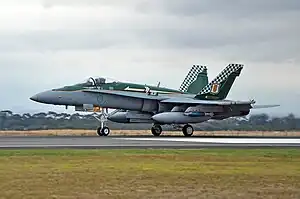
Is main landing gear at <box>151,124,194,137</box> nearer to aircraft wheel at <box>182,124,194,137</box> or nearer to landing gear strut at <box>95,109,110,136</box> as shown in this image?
aircraft wheel at <box>182,124,194,137</box>

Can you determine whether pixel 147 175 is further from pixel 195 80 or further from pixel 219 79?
pixel 195 80

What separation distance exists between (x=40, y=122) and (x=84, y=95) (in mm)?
33789

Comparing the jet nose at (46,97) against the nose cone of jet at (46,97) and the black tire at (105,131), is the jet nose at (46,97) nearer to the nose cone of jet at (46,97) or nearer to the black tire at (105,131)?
the nose cone of jet at (46,97)

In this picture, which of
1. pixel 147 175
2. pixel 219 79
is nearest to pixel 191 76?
pixel 219 79

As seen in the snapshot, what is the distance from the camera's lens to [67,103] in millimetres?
49531

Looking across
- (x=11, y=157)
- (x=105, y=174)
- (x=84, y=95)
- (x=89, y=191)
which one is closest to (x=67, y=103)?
(x=84, y=95)

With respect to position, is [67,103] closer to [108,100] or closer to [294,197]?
[108,100]

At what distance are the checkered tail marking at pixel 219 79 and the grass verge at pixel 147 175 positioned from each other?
2811 cm

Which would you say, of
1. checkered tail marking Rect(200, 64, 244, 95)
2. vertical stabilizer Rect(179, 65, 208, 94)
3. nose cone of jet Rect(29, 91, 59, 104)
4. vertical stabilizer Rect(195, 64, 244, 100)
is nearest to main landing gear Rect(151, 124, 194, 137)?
vertical stabilizer Rect(195, 64, 244, 100)

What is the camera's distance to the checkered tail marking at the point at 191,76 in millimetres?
60938

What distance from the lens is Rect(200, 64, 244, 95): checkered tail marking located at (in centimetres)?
5452

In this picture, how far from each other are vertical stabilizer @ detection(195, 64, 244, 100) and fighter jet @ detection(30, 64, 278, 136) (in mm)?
97

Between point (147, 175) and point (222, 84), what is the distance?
37.3 m

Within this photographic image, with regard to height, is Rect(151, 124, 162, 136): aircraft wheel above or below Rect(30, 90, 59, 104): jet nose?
below
